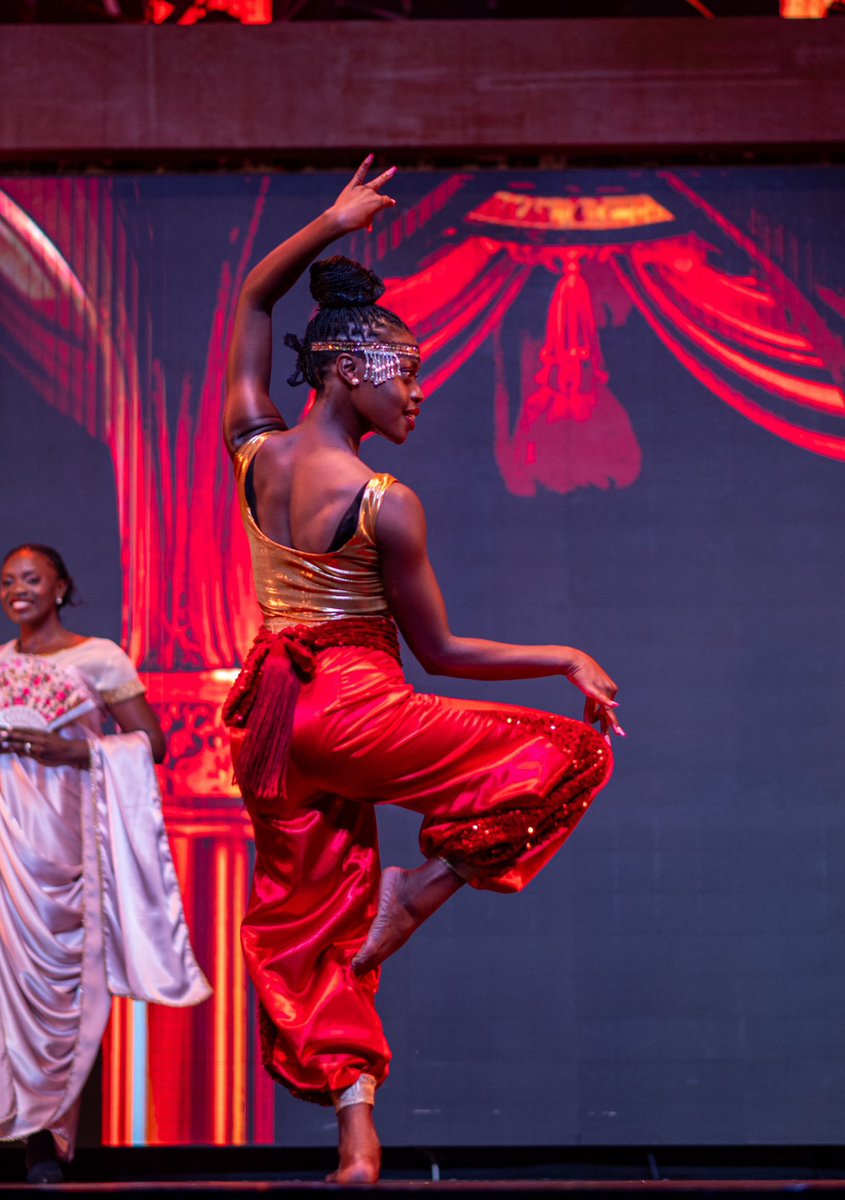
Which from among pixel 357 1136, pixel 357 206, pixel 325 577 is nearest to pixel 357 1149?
pixel 357 1136

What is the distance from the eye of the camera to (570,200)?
4781mm

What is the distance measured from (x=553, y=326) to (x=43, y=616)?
1978 mm

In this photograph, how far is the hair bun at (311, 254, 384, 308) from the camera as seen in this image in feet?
8.61

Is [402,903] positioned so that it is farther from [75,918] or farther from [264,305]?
[75,918]

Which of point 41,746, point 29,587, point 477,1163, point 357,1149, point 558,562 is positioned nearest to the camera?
point 357,1149

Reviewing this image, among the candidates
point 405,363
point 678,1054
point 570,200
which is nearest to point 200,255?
point 570,200

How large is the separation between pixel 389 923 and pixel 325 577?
2.07 feet

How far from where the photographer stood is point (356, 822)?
2.58 meters

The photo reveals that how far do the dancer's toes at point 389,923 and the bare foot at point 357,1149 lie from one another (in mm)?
248

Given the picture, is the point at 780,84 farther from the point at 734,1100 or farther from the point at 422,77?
the point at 734,1100

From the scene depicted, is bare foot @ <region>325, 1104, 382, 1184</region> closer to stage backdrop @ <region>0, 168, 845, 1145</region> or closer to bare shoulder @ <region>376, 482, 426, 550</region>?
bare shoulder @ <region>376, 482, 426, 550</region>

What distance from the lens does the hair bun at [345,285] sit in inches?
103

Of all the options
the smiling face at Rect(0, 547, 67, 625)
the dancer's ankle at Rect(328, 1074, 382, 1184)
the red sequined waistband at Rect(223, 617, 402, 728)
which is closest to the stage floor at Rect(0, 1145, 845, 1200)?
the smiling face at Rect(0, 547, 67, 625)

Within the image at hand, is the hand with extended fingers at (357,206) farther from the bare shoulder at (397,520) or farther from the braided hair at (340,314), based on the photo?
the bare shoulder at (397,520)
